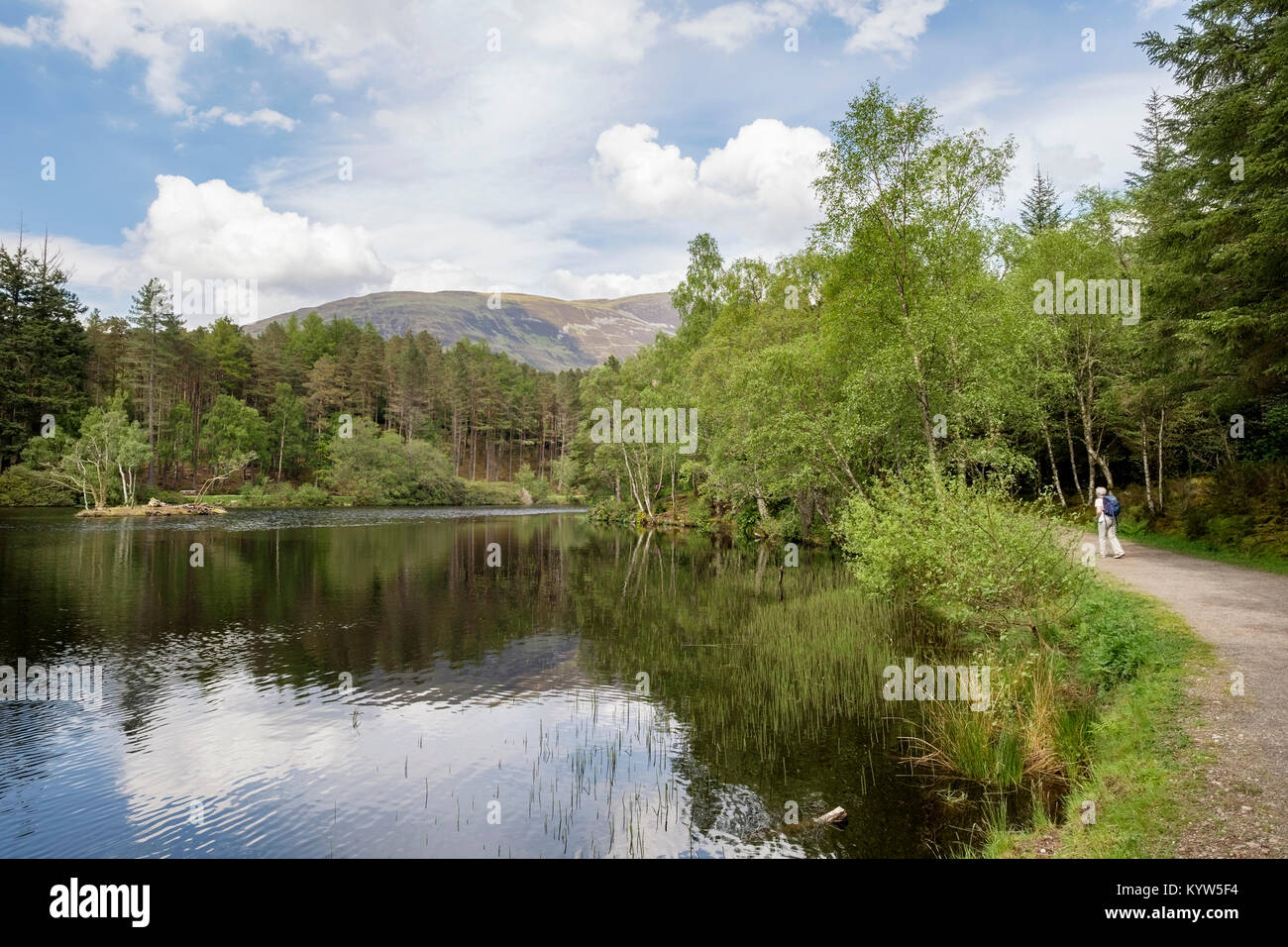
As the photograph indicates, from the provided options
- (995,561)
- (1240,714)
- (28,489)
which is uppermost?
(28,489)

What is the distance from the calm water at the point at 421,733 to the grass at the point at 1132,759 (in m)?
1.83

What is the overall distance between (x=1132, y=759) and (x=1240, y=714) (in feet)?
5.38

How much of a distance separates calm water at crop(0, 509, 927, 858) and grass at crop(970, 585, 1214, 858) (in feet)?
6.00

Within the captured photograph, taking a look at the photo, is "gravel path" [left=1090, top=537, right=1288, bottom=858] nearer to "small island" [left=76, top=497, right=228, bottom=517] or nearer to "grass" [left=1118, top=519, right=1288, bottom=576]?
"grass" [left=1118, top=519, right=1288, bottom=576]

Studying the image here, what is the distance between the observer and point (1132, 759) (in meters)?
8.02

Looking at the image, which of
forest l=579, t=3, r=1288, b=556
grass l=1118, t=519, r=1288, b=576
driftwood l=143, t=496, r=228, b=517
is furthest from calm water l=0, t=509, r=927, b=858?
driftwood l=143, t=496, r=228, b=517

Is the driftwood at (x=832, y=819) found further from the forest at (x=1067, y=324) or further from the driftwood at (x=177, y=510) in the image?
the driftwood at (x=177, y=510)

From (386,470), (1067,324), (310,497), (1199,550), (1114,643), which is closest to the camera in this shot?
(1114,643)

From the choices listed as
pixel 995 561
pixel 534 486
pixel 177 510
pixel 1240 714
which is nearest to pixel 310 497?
pixel 177 510

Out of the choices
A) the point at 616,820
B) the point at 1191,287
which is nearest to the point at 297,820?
the point at 616,820

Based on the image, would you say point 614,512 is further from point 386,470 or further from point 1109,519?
point 1109,519

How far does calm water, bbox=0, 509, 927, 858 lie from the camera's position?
354 inches

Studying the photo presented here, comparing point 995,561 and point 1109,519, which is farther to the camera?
point 1109,519
